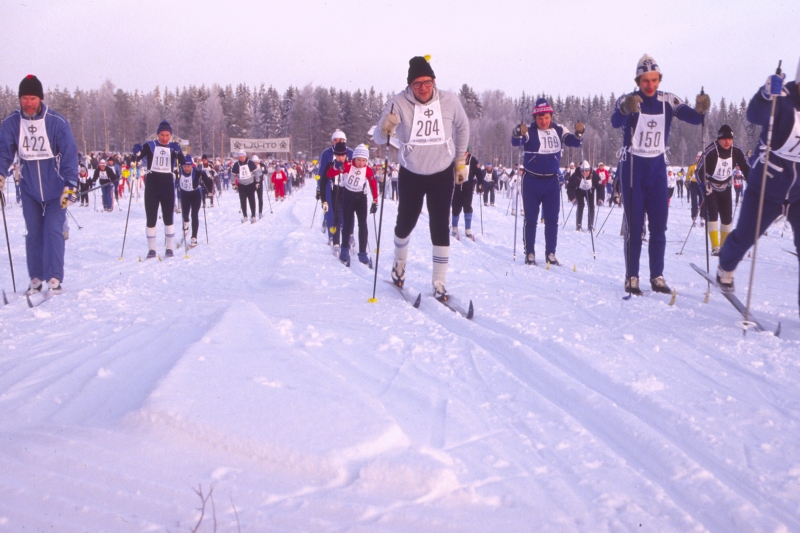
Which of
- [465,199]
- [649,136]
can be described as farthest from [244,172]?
[649,136]

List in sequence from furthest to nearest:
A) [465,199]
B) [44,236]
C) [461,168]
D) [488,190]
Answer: [488,190], [465,199], [44,236], [461,168]

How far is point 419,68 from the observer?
4844 millimetres

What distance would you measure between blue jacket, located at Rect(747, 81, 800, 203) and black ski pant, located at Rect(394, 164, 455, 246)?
236 cm

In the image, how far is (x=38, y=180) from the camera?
5.86m

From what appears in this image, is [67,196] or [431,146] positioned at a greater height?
[431,146]

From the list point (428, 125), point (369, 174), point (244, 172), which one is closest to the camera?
point (428, 125)

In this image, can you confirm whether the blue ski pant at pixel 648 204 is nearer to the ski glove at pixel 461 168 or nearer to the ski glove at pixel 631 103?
the ski glove at pixel 631 103

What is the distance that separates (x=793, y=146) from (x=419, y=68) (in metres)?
2.79

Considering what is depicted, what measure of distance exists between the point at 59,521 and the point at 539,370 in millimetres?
2375

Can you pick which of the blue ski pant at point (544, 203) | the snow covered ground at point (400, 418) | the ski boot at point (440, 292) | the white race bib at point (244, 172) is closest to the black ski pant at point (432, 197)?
the ski boot at point (440, 292)

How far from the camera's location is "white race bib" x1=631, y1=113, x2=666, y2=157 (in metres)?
5.52

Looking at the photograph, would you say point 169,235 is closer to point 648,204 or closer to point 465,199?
point 465,199

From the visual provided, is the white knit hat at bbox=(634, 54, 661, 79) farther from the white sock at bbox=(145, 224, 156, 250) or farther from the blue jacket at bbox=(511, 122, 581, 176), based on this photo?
the white sock at bbox=(145, 224, 156, 250)

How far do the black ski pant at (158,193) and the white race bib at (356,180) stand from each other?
266cm
